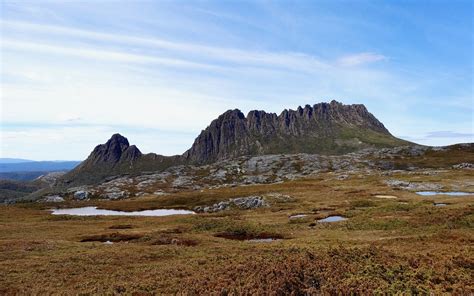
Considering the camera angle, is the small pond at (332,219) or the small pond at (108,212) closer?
the small pond at (332,219)

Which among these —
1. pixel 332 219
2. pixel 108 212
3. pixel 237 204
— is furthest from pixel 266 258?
pixel 108 212

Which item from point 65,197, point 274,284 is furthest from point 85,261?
point 65,197

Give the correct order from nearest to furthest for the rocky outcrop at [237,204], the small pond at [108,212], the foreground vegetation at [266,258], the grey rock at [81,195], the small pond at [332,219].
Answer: the foreground vegetation at [266,258], the small pond at [332,219], the rocky outcrop at [237,204], the small pond at [108,212], the grey rock at [81,195]

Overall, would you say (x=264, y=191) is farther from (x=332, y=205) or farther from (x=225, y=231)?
(x=225, y=231)

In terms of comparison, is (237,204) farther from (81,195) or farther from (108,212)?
(81,195)

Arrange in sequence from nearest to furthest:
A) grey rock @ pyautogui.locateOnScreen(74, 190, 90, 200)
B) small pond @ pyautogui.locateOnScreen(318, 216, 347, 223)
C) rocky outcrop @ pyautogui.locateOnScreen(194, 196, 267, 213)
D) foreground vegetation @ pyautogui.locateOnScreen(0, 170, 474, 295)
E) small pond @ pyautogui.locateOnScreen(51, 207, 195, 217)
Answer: foreground vegetation @ pyautogui.locateOnScreen(0, 170, 474, 295), small pond @ pyautogui.locateOnScreen(318, 216, 347, 223), rocky outcrop @ pyautogui.locateOnScreen(194, 196, 267, 213), small pond @ pyautogui.locateOnScreen(51, 207, 195, 217), grey rock @ pyautogui.locateOnScreen(74, 190, 90, 200)

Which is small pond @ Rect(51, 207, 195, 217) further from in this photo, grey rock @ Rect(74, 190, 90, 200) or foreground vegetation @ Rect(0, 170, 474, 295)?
grey rock @ Rect(74, 190, 90, 200)

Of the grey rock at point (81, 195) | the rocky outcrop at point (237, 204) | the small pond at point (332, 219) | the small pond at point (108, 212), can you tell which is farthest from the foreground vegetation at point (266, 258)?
the grey rock at point (81, 195)

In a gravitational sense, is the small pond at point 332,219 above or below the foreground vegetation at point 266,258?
below

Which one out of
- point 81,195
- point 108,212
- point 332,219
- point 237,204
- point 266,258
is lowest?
point 81,195

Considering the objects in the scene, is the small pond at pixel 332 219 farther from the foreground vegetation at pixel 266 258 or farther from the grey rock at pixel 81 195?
the grey rock at pixel 81 195

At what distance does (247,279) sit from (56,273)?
62.6ft

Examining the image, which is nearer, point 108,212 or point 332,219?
point 332,219

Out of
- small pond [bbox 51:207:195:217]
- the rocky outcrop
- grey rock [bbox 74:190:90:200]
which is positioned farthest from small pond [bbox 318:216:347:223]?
grey rock [bbox 74:190:90:200]
